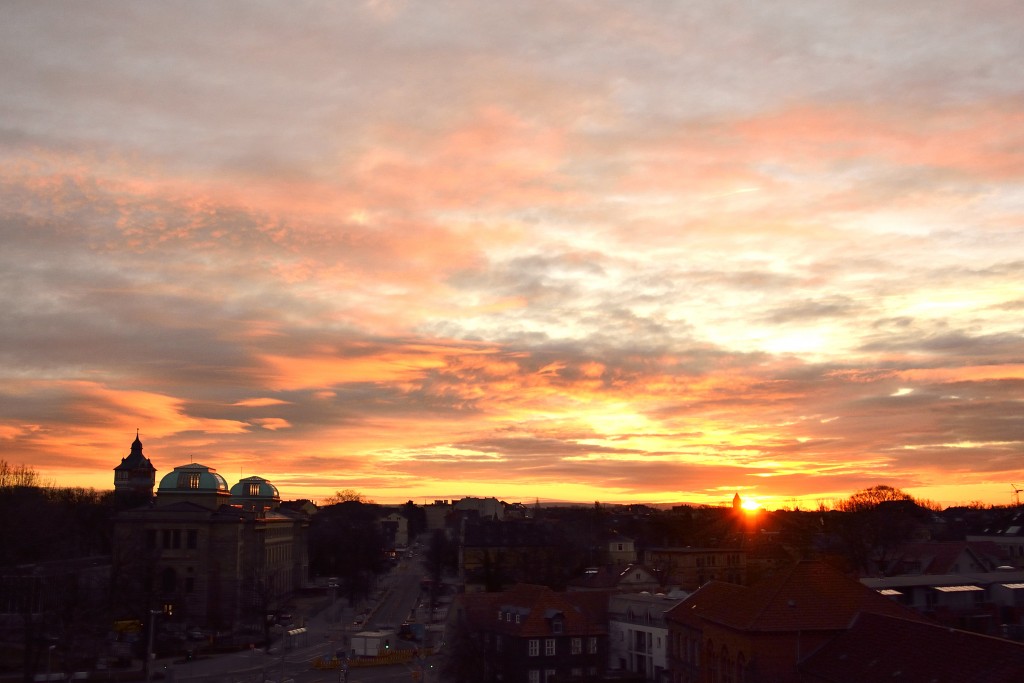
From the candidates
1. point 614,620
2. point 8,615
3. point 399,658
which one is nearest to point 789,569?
point 614,620

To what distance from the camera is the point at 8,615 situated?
8762 centimetres

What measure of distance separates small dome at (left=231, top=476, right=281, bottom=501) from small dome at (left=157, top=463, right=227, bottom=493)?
2694cm

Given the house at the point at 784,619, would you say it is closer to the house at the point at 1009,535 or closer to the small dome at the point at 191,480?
the house at the point at 1009,535

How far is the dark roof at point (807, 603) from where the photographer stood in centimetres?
4675

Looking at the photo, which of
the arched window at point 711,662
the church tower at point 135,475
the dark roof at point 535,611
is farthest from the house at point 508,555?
the church tower at point 135,475

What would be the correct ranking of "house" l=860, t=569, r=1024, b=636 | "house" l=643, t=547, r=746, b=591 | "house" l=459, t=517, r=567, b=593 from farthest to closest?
1. "house" l=643, t=547, r=746, b=591
2. "house" l=459, t=517, r=567, b=593
3. "house" l=860, t=569, r=1024, b=636

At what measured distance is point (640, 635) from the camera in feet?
219

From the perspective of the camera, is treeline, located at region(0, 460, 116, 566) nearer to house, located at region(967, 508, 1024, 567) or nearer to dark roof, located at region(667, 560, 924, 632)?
dark roof, located at region(667, 560, 924, 632)

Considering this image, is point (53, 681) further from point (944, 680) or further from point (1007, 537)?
point (1007, 537)

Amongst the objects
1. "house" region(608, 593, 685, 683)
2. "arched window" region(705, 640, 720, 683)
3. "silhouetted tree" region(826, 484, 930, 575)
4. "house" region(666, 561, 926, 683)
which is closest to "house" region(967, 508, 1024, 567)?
"silhouetted tree" region(826, 484, 930, 575)

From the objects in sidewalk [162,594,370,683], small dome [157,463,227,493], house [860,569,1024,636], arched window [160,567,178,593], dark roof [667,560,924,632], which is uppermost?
small dome [157,463,227,493]

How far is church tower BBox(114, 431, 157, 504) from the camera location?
186 meters

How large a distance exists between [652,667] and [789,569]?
19.3 meters

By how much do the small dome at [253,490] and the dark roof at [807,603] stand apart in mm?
120854
